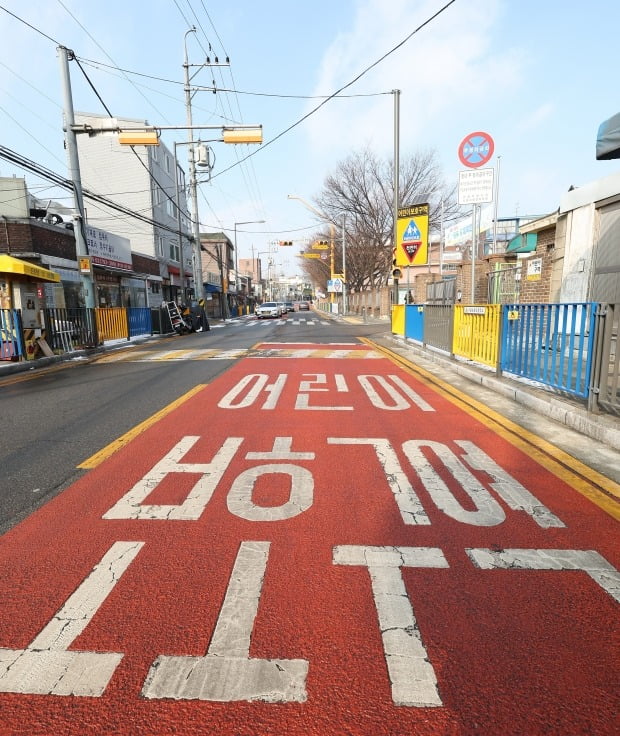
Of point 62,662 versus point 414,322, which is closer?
point 62,662

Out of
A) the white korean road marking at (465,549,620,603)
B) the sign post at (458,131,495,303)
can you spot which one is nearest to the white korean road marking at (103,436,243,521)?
the white korean road marking at (465,549,620,603)

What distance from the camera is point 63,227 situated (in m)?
21.2

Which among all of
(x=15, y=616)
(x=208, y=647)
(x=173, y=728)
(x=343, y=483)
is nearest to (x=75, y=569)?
(x=15, y=616)

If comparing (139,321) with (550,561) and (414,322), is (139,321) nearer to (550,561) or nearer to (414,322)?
(414,322)

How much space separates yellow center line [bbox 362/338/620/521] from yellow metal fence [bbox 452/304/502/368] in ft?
4.94

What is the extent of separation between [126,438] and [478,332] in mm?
6660

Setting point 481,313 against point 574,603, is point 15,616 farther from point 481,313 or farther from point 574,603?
point 481,313

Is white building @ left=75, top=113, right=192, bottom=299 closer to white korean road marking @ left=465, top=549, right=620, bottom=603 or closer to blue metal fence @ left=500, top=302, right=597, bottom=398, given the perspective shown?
blue metal fence @ left=500, top=302, right=597, bottom=398

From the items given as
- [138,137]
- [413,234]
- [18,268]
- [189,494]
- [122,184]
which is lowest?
[189,494]

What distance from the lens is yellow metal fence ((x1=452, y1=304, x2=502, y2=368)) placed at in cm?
789

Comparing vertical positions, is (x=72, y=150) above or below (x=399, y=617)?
above

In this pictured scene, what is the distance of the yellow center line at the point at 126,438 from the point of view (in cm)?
418

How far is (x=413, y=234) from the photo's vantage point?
1573 cm

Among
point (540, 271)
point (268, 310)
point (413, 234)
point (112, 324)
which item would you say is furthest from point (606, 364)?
point (268, 310)
